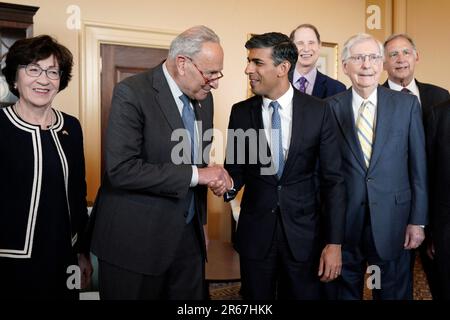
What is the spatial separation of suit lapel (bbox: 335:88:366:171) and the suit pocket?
20 centimetres

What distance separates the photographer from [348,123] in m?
2.24

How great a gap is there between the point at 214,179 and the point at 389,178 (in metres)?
0.93

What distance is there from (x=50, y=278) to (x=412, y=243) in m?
1.59

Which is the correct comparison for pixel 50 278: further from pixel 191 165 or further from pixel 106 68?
pixel 106 68

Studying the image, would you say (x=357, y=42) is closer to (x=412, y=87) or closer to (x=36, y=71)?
(x=412, y=87)

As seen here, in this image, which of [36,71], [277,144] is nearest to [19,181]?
[36,71]

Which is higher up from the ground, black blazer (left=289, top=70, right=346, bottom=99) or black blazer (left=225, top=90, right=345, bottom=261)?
black blazer (left=289, top=70, right=346, bottom=99)

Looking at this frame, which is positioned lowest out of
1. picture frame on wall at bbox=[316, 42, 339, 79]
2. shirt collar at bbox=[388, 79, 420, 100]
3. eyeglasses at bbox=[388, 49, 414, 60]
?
shirt collar at bbox=[388, 79, 420, 100]

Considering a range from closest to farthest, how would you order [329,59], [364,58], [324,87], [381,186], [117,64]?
[381,186] < [364,58] < [324,87] < [117,64] < [329,59]

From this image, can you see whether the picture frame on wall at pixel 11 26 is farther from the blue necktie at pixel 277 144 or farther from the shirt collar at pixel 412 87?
the shirt collar at pixel 412 87

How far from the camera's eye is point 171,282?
6.08 ft

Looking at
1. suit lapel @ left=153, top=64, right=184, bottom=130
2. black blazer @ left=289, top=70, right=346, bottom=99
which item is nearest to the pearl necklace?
suit lapel @ left=153, top=64, right=184, bottom=130

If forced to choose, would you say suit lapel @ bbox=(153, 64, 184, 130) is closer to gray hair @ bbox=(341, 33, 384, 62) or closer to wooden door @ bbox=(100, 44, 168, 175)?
gray hair @ bbox=(341, 33, 384, 62)

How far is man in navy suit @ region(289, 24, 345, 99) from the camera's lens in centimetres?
292
